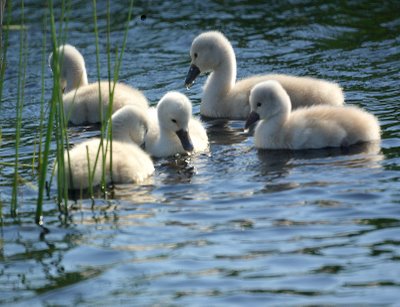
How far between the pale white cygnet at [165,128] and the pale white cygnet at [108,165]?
0.53 meters

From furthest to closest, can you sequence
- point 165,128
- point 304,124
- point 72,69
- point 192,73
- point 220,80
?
1. point 72,69
2. point 192,73
3. point 220,80
4. point 165,128
5. point 304,124

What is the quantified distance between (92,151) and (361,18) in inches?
296

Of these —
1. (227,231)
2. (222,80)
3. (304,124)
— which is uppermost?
(222,80)

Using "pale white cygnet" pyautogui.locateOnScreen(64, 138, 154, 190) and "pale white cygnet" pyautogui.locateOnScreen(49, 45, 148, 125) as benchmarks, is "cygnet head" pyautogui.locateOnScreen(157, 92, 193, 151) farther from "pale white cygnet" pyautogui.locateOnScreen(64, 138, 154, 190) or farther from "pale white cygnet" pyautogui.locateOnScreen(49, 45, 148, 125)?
"pale white cygnet" pyautogui.locateOnScreen(49, 45, 148, 125)

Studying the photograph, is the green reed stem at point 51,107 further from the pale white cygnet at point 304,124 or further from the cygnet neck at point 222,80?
the cygnet neck at point 222,80

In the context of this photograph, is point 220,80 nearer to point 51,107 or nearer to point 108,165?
point 108,165

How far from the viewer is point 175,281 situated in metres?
6.46

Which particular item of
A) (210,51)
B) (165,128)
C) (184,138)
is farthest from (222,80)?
(184,138)

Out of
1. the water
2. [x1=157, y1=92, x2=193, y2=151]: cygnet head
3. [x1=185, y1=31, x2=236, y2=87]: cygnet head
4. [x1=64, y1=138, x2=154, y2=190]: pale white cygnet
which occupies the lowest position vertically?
the water

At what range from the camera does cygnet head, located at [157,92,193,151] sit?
379 inches

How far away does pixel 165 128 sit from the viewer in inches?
387

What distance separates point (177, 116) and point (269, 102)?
2.51ft

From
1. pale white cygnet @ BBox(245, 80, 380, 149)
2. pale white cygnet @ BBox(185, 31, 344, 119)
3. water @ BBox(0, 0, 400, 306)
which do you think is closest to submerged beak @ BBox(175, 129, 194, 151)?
water @ BBox(0, 0, 400, 306)

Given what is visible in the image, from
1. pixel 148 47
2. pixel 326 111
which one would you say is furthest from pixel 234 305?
pixel 148 47
